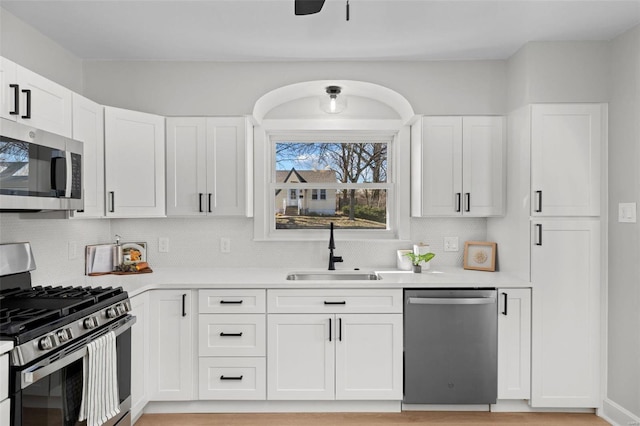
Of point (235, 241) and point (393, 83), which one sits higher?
point (393, 83)

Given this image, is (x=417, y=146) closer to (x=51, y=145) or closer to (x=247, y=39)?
(x=247, y=39)

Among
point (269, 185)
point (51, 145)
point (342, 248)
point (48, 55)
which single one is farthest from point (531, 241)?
point (48, 55)

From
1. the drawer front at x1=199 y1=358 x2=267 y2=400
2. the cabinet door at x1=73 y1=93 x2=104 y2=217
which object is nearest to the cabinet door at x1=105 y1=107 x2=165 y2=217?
the cabinet door at x1=73 y1=93 x2=104 y2=217

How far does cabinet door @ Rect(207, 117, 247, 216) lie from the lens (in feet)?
10.8

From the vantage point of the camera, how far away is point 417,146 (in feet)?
11.2

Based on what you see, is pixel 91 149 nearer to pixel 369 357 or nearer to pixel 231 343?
pixel 231 343

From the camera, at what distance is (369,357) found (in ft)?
9.68

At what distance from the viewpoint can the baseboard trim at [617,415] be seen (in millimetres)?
2693

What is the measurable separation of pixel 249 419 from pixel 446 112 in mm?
2510

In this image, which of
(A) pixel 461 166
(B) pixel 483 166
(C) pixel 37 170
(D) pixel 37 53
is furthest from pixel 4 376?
(B) pixel 483 166

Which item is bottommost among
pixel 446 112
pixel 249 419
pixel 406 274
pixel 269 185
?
pixel 249 419

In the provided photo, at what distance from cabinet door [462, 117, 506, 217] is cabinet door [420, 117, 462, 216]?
49mm

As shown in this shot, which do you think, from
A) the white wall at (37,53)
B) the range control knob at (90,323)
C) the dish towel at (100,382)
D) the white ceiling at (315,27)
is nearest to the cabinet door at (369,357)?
the dish towel at (100,382)

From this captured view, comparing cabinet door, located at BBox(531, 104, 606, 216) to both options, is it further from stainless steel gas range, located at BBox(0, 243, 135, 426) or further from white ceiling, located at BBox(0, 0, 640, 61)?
stainless steel gas range, located at BBox(0, 243, 135, 426)
